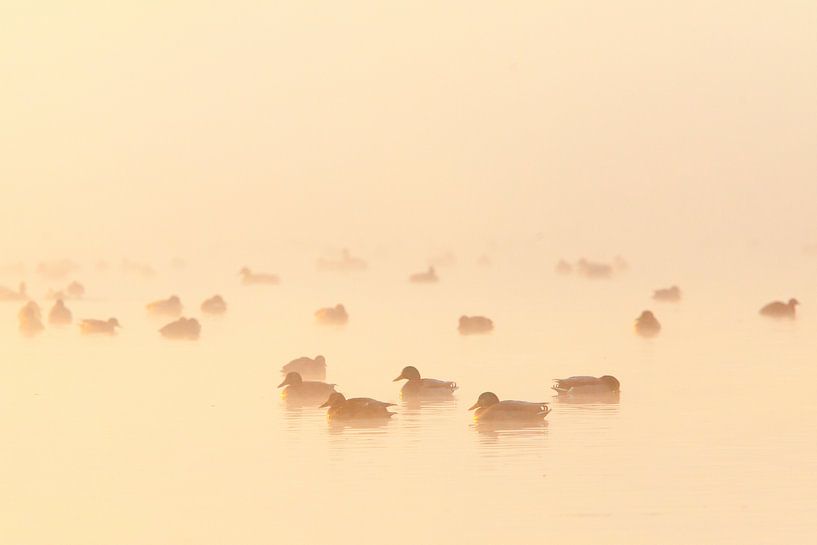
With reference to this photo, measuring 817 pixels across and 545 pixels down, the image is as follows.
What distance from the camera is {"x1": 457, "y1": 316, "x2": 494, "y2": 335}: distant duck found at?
4103 cm

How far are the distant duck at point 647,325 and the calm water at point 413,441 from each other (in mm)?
1184

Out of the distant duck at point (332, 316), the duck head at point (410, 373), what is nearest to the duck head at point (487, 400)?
the duck head at point (410, 373)

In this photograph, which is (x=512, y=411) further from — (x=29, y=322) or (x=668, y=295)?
(x=668, y=295)

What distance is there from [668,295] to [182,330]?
18.0 metres

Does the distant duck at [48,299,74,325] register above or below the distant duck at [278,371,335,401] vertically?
above

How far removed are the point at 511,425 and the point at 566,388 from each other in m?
3.69

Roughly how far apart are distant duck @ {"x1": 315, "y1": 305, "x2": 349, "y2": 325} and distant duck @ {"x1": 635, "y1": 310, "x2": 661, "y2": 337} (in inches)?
344

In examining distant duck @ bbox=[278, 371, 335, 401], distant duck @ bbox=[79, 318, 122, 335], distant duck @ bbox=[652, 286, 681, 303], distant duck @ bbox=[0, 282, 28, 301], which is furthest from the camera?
distant duck @ bbox=[0, 282, 28, 301]

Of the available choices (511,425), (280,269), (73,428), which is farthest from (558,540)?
(280,269)

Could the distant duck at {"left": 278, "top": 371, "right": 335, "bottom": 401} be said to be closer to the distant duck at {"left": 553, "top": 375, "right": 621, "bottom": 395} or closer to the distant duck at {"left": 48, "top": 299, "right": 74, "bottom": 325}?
the distant duck at {"left": 553, "top": 375, "right": 621, "bottom": 395}

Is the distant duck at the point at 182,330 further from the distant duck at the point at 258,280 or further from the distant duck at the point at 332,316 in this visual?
the distant duck at the point at 258,280

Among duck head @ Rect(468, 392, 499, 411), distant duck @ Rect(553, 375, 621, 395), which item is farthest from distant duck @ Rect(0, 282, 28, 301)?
duck head @ Rect(468, 392, 499, 411)

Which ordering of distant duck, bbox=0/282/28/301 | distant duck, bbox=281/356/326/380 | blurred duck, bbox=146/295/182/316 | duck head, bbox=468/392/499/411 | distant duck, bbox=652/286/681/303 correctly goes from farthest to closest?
distant duck, bbox=0/282/28/301 < distant duck, bbox=652/286/681/303 < blurred duck, bbox=146/295/182/316 < distant duck, bbox=281/356/326/380 < duck head, bbox=468/392/499/411

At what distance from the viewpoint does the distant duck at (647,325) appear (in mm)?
40375
